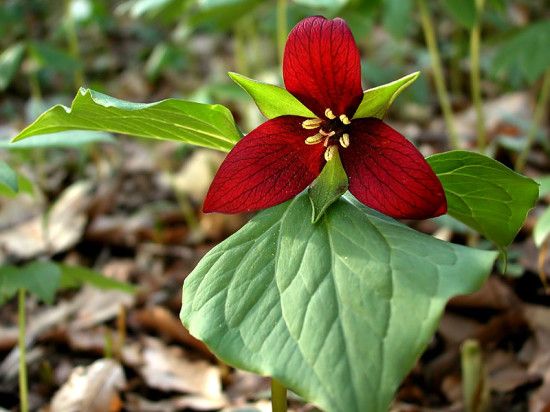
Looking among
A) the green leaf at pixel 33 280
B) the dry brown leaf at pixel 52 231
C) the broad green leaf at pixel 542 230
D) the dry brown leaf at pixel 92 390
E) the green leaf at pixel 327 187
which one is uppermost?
the green leaf at pixel 327 187

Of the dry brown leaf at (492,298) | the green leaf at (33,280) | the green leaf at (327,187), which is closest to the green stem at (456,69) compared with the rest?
the dry brown leaf at (492,298)

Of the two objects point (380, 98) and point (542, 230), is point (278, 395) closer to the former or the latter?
point (380, 98)

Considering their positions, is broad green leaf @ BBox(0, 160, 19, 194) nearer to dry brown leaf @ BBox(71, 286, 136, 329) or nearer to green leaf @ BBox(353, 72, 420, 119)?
green leaf @ BBox(353, 72, 420, 119)

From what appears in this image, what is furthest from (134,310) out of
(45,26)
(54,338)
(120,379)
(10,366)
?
(45,26)

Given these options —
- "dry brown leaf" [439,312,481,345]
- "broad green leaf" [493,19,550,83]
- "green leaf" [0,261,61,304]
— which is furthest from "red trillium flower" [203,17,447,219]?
"broad green leaf" [493,19,550,83]

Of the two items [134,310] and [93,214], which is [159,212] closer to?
[93,214]

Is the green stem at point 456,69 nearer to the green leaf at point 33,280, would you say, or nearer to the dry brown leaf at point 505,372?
the dry brown leaf at point 505,372

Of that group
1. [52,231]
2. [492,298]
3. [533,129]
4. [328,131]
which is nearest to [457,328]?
[492,298]
